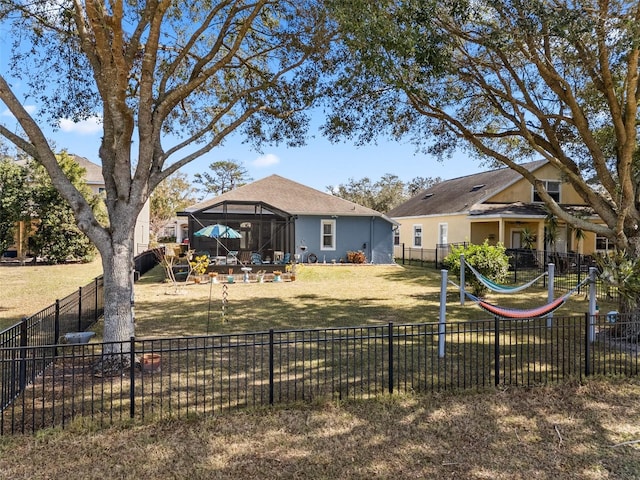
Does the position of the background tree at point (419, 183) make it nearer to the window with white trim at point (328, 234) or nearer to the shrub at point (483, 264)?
the window with white trim at point (328, 234)

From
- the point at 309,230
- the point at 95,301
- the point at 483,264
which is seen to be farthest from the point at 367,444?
the point at 309,230

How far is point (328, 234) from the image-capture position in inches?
925

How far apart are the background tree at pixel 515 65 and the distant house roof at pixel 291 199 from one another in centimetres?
1248

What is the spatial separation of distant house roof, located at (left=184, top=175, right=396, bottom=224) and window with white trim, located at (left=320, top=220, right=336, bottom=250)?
669mm

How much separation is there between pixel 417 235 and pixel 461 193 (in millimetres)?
4073

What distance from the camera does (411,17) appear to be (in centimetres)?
671

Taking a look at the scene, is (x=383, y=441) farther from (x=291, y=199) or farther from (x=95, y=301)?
(x=291, y=199)

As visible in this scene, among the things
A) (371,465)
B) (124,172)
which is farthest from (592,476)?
(124,172)

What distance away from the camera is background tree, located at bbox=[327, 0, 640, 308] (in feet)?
21.5

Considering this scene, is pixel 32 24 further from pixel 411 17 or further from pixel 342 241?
pixel 342 241

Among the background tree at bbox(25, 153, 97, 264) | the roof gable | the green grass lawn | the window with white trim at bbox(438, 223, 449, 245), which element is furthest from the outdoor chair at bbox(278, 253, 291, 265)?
the green grass lawn

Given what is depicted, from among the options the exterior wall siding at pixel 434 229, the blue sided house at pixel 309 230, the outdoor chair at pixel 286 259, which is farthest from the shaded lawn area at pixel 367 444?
the exterior wall siding at pixel 434 229

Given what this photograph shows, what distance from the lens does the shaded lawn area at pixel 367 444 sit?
144 inches

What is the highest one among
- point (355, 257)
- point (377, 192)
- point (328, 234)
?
point (377, 192)
